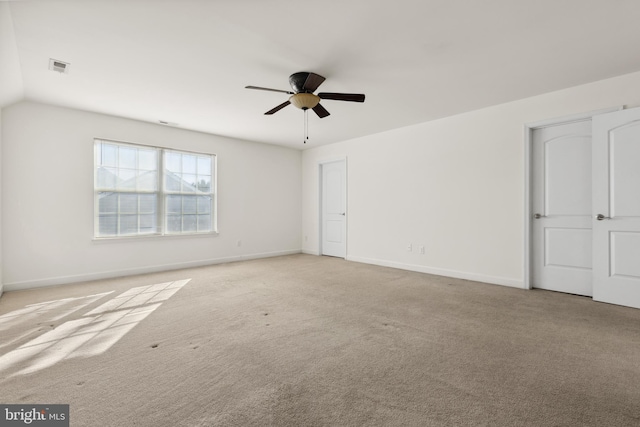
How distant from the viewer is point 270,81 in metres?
3.40

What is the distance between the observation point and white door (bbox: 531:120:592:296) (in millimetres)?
3602

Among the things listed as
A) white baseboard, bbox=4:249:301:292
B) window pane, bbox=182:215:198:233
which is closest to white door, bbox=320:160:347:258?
white baseboard, bbox=4:249:301:292

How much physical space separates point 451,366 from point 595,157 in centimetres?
319

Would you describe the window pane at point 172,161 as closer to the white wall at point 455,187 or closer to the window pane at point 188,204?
the window pane at point 188,204

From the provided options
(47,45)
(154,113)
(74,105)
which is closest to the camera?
(47,45)

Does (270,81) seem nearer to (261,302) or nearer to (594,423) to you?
(261,302)

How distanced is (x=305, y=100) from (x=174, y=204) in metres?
3.53

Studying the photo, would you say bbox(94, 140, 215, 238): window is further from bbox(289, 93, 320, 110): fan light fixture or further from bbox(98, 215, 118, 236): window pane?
bbox(289, 93, 320, 110): fan light fixture

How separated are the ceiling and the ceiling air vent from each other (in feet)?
0.18

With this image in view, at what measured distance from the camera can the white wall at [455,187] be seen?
397 cm

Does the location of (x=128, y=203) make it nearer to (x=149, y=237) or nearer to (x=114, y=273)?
(x=149, y=237)

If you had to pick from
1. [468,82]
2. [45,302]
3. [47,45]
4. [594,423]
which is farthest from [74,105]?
[594,423]

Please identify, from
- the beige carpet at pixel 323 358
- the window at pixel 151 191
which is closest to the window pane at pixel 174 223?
the window at pixel 151 191

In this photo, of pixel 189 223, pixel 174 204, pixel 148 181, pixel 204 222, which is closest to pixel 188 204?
pixel 174 204
